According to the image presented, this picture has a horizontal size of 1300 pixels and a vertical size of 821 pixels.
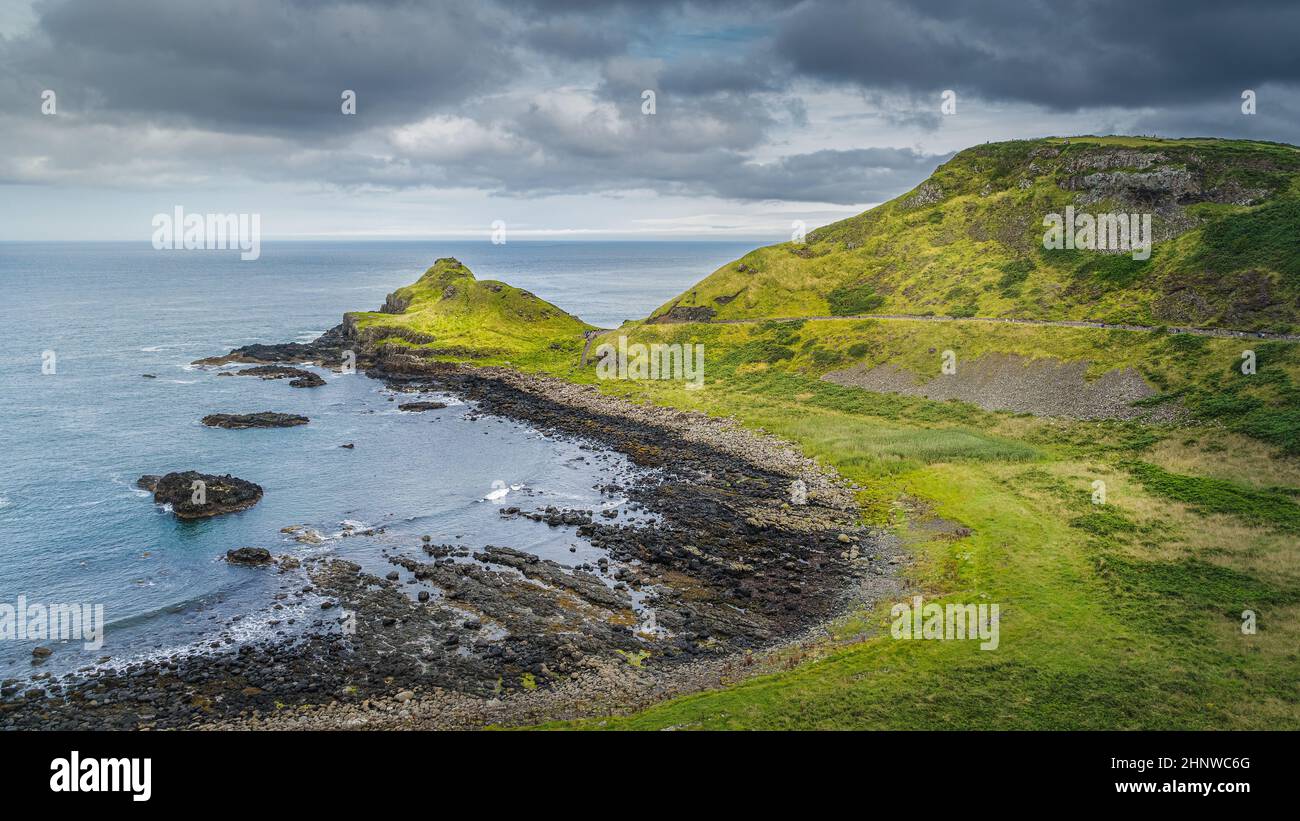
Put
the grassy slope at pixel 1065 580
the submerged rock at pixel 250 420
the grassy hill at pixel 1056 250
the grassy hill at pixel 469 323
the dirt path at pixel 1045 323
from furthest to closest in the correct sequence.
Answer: the grassy hill at pixel 469 323, the grassy hill at pixel 1056 250, the submerged rock at pixel 250 420, the dirt path at pixel 1045 323, the grassy slope at pixel 1065 580

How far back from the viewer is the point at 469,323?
149375mm

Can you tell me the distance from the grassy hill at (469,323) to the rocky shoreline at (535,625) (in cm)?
7204

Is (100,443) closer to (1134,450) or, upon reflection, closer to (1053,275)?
(1134,450)

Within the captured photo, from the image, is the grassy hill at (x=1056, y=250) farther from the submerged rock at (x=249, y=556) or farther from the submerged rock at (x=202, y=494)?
the submerged rock at (x=249, y=556)

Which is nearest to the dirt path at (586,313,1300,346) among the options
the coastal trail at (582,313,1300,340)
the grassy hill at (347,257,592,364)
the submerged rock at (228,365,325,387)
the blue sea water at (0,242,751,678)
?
the coastal trail at (582,313,1300,340)

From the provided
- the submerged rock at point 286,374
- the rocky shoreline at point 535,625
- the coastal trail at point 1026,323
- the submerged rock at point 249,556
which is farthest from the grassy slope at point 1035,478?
the submerged rock at point 249,556

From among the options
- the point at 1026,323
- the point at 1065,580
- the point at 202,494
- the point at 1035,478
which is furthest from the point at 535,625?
the point at 1026,323

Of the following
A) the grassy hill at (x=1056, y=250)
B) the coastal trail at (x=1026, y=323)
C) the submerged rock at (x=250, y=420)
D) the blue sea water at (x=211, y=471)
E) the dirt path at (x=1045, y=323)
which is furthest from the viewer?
the grassy hill at (x=1056, y=250)

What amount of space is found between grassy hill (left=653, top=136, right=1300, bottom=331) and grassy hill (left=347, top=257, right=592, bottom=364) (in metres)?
27.3

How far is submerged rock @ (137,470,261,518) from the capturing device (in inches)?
2559

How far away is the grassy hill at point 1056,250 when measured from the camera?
313 feet

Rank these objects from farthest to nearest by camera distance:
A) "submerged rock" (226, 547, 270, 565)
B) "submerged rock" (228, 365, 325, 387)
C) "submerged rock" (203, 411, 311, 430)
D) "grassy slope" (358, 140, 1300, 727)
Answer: "submerged rock" (228, 365, 325, 387) < "submerged rock" (203, 411, 311, 430) < "submerged rock" (226, 547, 270, 565) < "grassy slope" (358, 140, 1300, 727)

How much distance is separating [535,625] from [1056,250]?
11013 centimetres

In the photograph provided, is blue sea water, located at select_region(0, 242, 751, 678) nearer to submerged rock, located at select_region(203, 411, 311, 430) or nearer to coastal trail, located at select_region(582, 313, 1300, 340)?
submerged rock, located at select_region(203, 411, 311, 430)
